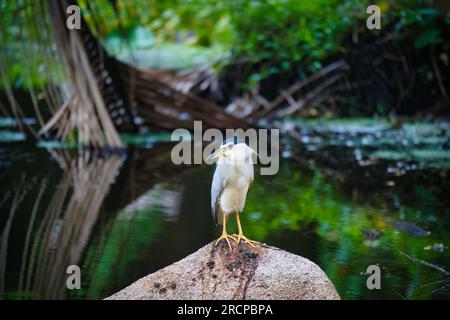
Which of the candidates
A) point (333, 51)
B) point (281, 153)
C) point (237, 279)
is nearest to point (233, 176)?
point (237, 279)

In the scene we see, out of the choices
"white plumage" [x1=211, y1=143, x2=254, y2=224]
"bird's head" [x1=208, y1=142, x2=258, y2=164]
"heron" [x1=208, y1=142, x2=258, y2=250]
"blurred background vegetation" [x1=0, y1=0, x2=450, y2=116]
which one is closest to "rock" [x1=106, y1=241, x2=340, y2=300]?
"heron" [x1=208, y1=142, x2=258, y2=250]

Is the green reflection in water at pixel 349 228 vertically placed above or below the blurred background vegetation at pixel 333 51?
below

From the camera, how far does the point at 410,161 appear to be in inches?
264

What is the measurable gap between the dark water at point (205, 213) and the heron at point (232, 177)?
0.76m

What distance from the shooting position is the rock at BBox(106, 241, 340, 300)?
127 inches

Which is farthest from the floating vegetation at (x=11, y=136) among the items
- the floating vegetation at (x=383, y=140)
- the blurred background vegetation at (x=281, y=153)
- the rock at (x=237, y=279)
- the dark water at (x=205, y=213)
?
the rock at (x=237, y=279)

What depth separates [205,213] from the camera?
5.29 metres

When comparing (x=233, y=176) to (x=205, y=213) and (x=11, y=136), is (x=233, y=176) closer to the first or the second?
(x=205, y=213)

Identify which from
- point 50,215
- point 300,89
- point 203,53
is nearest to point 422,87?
point 300,89

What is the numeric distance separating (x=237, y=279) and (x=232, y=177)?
1.55ft

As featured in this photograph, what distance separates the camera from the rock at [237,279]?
10.6 ft

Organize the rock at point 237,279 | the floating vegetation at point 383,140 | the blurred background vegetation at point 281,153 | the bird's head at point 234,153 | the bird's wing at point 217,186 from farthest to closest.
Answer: the floating vegetation at point 383,140 → the blurred background vegetation at point 281,153 → the bird's wing at point 217,186 → the bird's head at point 234,153 → the rock at point 237,279

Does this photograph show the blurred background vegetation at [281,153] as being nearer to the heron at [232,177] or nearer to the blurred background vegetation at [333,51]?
the blurred background vegetation at [333,51]

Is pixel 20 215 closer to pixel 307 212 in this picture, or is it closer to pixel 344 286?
pixel 307 212
